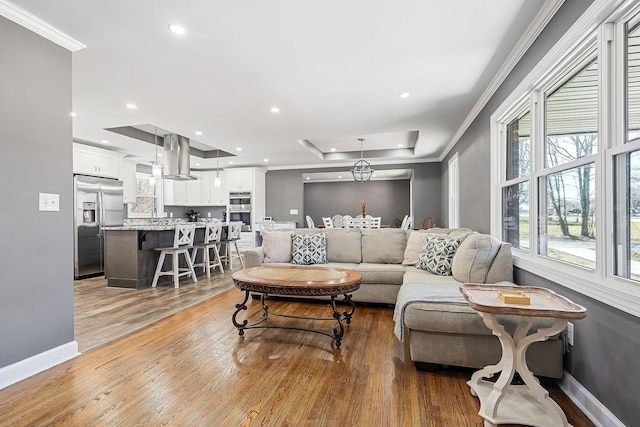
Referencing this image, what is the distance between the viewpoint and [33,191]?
7.16 feet

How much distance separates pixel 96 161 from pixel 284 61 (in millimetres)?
4782

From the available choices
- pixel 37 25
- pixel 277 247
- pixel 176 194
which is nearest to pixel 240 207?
pixel 176 194

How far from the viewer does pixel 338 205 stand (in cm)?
1076

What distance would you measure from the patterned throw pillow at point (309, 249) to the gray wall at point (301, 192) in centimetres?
434

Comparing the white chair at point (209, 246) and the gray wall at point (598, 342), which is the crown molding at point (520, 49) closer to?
the gray wall at point (598, 342)

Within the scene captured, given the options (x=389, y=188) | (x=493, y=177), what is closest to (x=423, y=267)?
(x=493, y=177)

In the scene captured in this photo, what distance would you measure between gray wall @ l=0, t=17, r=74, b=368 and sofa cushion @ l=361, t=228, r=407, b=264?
3168 mm

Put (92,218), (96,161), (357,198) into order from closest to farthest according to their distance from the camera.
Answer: (92,218) → (96,161) → (357,198)

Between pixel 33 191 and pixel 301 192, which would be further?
pixel 301 192

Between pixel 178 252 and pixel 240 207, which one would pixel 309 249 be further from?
pixel 240 207

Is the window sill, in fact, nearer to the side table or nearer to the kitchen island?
the side table

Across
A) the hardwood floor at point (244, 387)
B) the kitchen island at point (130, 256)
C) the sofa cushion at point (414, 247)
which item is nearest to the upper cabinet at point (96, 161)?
the kitchen island at point (130, 256)

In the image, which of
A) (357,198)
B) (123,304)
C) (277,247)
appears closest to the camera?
(123,304)

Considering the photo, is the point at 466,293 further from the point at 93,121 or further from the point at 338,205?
the point at 338,205
